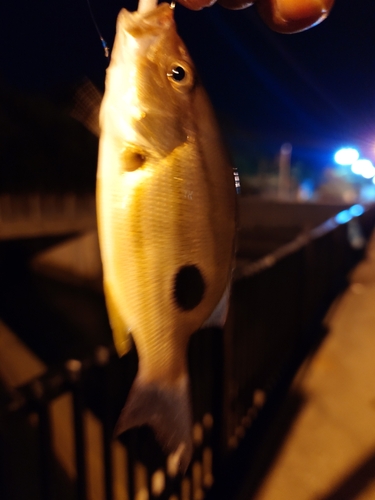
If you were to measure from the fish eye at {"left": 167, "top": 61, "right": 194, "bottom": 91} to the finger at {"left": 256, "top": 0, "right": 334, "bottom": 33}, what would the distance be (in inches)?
16.3

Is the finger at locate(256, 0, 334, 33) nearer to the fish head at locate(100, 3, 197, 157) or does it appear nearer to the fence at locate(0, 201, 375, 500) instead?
the fish head at locate(100, 3, 197, 157)

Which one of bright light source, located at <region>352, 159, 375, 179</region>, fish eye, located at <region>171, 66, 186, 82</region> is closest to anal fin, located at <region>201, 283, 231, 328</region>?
fish eye, located at <region>171, 66, 186, 82</region>

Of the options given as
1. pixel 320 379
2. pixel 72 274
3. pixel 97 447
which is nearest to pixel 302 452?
pixel 320 379

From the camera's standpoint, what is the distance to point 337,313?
520 centimetres

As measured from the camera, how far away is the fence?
1538 millimetres

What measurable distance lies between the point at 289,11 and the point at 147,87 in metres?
0.50

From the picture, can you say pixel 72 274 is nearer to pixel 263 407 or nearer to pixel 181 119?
pixel 263 407

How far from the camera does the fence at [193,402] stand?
1538 millimetres

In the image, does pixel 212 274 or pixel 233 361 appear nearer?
pixel 212 274

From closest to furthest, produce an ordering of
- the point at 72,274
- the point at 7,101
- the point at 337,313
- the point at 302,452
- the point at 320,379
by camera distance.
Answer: the point at 302,452 < the point at 320,379 < the point at 337,313 < the point at 72,274 < the point at 7,101

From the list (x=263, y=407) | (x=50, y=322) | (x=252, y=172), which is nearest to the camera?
(x=263, y=407)

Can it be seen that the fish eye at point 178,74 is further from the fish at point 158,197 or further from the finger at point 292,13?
the finger at point 292,13

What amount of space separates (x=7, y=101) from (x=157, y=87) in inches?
743

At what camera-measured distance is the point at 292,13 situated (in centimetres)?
98
